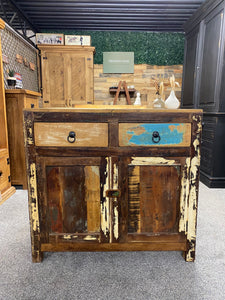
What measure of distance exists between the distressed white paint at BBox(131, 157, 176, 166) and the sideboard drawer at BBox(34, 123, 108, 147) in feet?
0.67

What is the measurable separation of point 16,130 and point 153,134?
2138 millimetres

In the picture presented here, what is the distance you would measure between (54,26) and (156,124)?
14.5 ft

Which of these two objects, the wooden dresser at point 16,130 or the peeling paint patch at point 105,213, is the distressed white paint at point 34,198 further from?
the wooden dresser at point 16,130

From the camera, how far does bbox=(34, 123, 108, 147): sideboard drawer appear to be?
1.26 meters

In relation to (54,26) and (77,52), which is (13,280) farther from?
(54,26)

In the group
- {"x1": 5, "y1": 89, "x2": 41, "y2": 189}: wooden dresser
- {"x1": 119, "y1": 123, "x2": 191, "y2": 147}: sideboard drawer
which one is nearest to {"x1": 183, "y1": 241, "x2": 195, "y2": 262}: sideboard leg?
{"x1": 119, "y1": 123, "x2": 191, "y2": 147}: sideboard drawer

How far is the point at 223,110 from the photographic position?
9.47ft

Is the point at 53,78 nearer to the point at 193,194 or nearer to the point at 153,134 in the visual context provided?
the point at 153,134

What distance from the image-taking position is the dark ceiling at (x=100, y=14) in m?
3.58

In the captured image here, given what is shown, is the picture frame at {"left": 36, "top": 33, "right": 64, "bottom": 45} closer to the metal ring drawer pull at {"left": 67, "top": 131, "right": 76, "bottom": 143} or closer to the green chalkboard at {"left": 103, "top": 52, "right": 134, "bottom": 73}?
the green chalkboard at {"left": 103, "top": 52, "right": 134, "bottom": 73}

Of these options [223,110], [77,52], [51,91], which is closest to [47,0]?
[77,52]

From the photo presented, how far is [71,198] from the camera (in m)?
1.33

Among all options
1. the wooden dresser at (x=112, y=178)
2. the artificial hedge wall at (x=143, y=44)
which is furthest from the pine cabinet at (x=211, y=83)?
the wooden dresser at (x=112, y=178)

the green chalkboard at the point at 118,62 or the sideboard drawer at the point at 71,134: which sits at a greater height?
the green chalkboard at the point at 118,62
